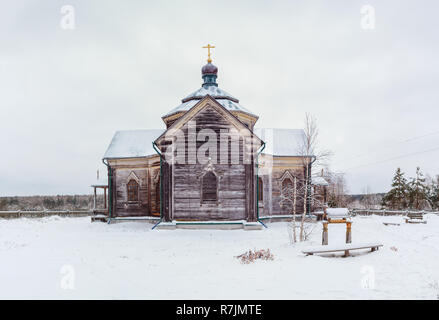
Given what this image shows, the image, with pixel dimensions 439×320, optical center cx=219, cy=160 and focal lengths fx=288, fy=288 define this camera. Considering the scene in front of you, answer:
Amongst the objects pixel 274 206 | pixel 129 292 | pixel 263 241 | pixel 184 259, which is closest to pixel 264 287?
pixel 129 292

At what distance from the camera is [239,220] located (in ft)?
53.0

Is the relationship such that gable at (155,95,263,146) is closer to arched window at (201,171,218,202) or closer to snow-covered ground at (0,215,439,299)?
arched window at (201,171,218,202)

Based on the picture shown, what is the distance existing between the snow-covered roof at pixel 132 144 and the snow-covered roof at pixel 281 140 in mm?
8250

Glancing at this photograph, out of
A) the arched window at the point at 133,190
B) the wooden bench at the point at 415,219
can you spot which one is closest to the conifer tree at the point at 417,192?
the wooden bench at the point at 415,219

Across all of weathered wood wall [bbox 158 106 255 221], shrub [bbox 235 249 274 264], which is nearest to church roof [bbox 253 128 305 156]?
weathered wood wall [bbox 158 106 255 221]

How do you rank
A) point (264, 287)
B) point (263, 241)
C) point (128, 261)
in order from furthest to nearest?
point (263, 241), point (128, 261), point (264, 287)

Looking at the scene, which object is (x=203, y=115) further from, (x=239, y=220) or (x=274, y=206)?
(x=274, y=206)

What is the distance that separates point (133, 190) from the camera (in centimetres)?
2102

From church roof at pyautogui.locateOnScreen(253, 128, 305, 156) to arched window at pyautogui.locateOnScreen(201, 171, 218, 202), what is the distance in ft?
19.7

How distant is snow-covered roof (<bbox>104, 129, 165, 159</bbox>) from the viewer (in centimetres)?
2136

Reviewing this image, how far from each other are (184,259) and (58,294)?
4249mm

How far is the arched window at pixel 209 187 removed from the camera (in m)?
16.2

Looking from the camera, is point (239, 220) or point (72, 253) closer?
point (72, 253)

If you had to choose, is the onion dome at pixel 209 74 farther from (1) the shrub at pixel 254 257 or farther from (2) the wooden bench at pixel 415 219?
(2) the wooden bench at pixel 415 219
